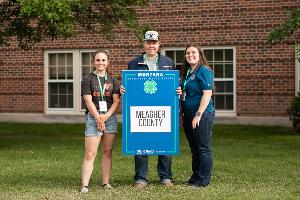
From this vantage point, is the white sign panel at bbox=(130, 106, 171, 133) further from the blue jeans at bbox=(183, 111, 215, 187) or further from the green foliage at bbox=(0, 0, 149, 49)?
the green foliage at bbox=(0, 0, 149, 49)

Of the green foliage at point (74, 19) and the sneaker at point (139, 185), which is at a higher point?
the green foliage at point (74, 19)

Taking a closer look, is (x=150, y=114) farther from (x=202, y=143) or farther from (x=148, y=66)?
(x=202, y=143)

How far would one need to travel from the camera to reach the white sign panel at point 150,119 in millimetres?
8641

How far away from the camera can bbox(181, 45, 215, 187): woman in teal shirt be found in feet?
28.0

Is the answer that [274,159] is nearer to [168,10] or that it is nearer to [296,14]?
[296,14]

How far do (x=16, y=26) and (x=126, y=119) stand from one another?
655 centimetres

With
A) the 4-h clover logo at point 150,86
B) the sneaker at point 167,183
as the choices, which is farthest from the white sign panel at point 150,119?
the sneaker at point 167,183

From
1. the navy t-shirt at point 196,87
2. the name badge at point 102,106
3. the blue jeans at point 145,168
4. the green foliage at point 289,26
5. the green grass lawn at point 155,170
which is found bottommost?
the green grass lawn at point 155,170

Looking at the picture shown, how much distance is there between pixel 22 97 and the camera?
21.5m

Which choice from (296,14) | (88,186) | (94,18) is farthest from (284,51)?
(88,186)

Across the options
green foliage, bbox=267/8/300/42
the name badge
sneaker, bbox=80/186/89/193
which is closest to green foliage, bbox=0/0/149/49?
green foliage, bbox=267/8/300/42

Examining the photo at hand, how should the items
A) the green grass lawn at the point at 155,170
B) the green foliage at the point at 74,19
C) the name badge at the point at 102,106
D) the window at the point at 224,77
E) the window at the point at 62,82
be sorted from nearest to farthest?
the green grass lawn at the point at 155,170 < the name badge at the point at 102,106 < the green foliage at the point at 74,19 < the window at the point at 224,77 < the window at the point at 62,82

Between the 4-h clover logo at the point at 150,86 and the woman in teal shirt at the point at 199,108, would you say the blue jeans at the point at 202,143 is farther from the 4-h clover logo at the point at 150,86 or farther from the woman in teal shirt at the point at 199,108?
the 4-h clover logo at the point at 150,86

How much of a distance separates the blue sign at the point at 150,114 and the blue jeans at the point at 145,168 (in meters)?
0.16
